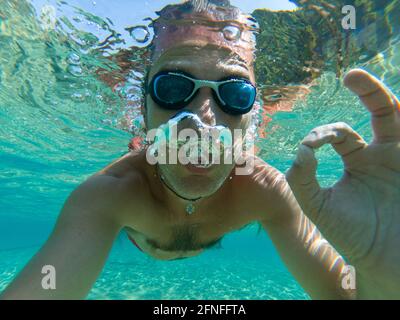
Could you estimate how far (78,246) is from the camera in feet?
8.68

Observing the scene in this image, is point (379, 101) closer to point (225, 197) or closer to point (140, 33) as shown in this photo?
point (225, 197)

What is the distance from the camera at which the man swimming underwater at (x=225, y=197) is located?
2104 millimetres

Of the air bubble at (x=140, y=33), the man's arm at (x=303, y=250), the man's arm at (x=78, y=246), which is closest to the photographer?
the man's arm at (x=78, y=246)

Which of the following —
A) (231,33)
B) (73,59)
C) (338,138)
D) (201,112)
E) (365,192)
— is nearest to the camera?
(338,138)

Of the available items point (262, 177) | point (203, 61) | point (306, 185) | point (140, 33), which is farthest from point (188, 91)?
point (140, 33)

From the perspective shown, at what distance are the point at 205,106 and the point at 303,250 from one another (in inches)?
76.8

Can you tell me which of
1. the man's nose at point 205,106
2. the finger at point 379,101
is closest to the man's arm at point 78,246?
the man's nose at point 205,106

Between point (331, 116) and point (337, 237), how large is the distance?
28.1 feet

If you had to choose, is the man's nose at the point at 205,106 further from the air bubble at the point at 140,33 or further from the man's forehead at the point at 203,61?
the air bubble at the point at 140,33

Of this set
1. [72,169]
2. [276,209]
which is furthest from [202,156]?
[72,169]

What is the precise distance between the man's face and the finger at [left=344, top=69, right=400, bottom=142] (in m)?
1.51

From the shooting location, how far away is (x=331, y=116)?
981 centimetres

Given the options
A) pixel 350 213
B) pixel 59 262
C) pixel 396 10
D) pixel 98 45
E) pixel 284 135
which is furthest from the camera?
pixel 284 135
